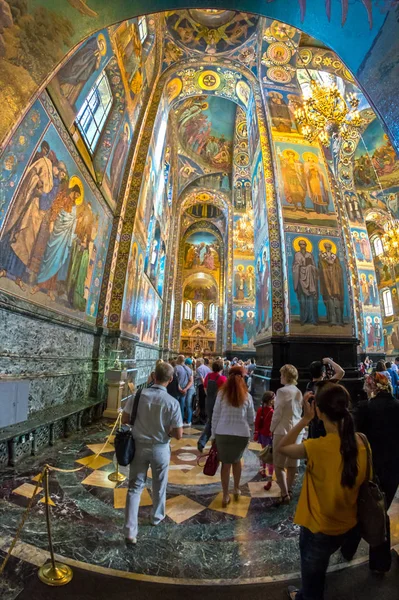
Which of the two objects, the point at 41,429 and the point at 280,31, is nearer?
the point at 41,429

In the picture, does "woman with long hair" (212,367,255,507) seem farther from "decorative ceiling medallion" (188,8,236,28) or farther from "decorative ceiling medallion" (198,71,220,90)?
"decorative ceiling medallion" (198,71,220,90)

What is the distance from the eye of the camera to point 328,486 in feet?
4.21

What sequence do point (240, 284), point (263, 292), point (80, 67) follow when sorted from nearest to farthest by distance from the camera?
point (80, 67) → point (263, 292) → point (240, 284)

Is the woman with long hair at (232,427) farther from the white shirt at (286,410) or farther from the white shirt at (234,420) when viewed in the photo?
the white shirt at (286,410)

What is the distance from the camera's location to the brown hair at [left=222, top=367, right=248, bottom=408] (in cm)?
282

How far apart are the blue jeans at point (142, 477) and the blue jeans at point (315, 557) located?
1.23 metres

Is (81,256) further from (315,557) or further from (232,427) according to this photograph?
(315,557)

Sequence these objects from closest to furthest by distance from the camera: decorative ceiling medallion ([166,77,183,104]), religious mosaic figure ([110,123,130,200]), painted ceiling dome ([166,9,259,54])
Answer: religious mosaic figure ([110,123,130,200]) < painted ceiling dome ([166,9,259,54]) < decorative ceiling medallion ([166,77,183,104])

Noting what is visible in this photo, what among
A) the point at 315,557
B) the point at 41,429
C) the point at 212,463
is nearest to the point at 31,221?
the point at 41,429

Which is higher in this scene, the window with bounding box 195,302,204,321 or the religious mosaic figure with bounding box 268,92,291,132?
the religious mosaic figure with bounding box 268,92,291,132

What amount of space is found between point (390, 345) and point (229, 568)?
23228mm

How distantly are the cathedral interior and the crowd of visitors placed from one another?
461 mm

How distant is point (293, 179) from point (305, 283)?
11.5 feet

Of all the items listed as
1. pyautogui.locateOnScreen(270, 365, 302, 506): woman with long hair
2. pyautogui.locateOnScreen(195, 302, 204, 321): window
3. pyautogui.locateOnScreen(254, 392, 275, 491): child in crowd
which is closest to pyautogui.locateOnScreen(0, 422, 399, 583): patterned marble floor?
pyautogui.locateOnScreen(270, 365, 302, 506): woman with long hair
